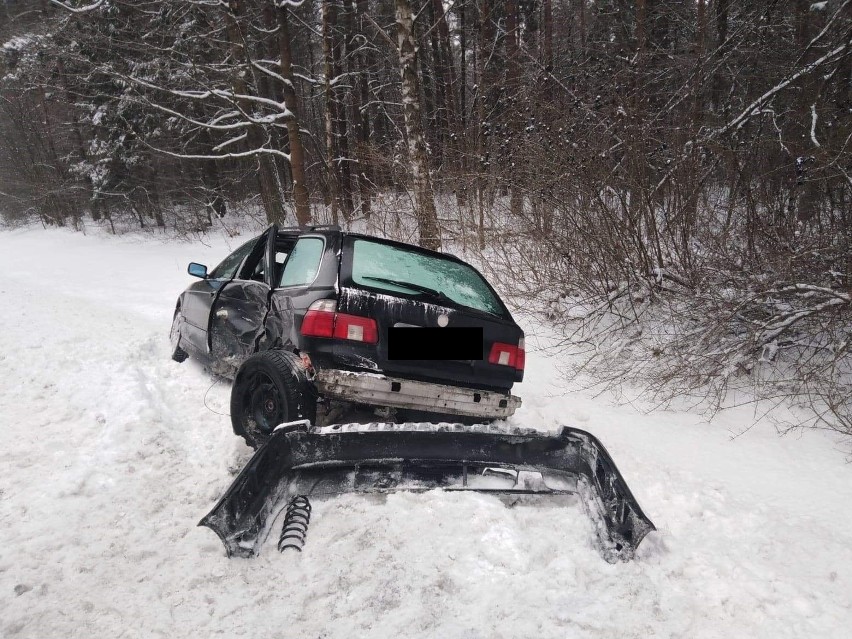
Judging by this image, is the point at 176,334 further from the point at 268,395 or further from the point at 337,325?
the point at 337,325

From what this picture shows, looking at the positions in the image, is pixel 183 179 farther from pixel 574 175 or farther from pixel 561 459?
pixel 561 459

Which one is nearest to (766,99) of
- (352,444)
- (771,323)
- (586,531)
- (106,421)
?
(771,323)

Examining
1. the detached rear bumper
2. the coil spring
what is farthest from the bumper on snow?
the detached rear bumper

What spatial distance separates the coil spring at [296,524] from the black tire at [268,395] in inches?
24.1

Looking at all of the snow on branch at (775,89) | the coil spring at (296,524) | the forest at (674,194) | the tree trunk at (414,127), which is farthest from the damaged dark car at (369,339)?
the tree trunk at (414,127)

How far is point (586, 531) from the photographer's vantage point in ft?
8.27

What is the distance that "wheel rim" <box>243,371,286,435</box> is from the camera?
3.36 m

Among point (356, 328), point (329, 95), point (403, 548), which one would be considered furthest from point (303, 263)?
point (329, 95)

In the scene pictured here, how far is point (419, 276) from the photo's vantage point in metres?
3.67

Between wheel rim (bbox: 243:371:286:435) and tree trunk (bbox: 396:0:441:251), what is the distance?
592 cm

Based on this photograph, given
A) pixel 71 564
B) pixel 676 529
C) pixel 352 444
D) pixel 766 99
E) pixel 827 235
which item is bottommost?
pixel 676 529

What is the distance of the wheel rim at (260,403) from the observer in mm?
3361

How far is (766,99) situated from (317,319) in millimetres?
6116

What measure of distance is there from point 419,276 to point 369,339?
28.3 inches
